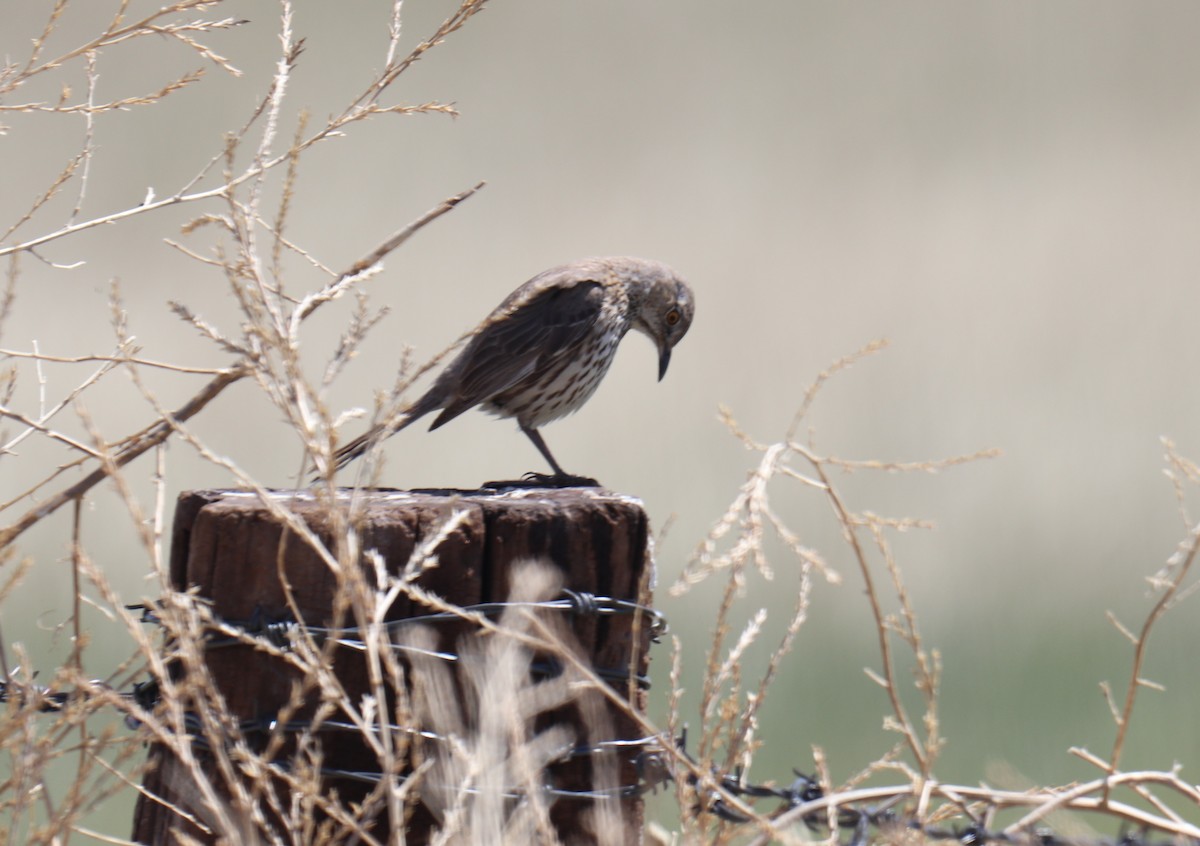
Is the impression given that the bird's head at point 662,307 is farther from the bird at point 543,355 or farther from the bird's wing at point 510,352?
the bird's wing at point 510,352

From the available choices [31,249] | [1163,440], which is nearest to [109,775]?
[31,249]

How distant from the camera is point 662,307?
5.96 m

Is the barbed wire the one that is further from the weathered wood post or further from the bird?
the bird

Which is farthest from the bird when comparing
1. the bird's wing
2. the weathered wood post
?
the weathered wood post

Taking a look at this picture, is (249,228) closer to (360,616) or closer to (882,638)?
(360,616)

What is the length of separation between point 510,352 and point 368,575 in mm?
2857

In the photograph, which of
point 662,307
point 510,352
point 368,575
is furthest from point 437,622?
point 662,307

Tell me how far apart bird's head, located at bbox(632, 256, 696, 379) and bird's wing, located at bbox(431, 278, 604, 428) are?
2.60ft

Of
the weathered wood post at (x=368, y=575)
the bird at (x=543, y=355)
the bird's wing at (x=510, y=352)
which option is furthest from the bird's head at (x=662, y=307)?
the weathered wood post at (x=368, y=575)

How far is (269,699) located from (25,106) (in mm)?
1434

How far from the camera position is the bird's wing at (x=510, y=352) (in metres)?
4.88

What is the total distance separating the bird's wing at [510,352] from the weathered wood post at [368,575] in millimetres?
2609

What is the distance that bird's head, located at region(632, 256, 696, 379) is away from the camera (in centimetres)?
582

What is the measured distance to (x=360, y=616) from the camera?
5.49 feet
